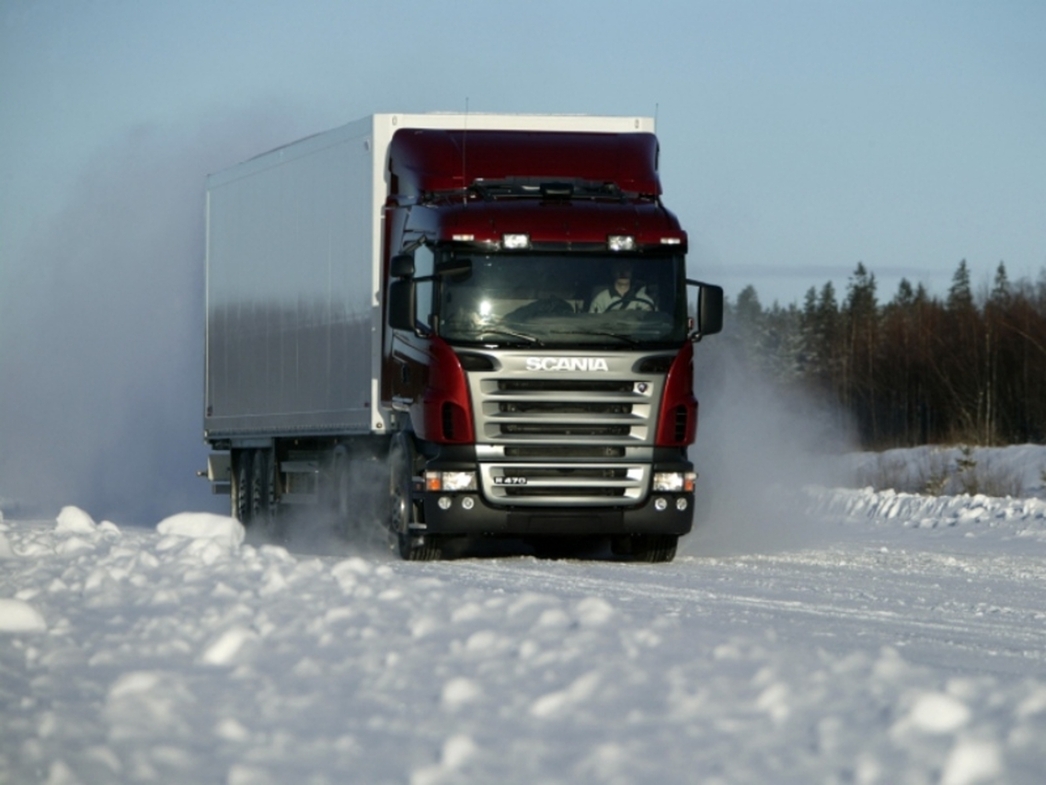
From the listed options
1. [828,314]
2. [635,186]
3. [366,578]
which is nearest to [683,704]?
[366,578]

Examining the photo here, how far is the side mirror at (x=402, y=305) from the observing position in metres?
16.0

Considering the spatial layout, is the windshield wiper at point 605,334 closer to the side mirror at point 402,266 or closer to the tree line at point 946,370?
the side mirror at point 402,266

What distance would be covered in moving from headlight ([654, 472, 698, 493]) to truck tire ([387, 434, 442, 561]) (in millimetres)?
2074

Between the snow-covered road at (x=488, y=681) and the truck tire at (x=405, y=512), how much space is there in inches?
142

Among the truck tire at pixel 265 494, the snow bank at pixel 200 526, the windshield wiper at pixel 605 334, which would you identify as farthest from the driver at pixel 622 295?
the truck tire at pixel 265 494

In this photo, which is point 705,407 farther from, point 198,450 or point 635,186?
point 635,186

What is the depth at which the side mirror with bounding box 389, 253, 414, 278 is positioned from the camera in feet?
53.4

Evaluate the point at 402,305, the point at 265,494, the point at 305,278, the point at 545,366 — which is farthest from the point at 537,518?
the point at 265,494

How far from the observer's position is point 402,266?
53.7 ft

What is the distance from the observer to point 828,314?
13025cm

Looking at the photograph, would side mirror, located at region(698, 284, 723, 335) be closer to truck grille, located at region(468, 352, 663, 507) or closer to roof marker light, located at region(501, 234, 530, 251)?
truck grille, located at region(468, 352, 663, 507)

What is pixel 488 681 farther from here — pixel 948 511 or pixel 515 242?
pixel 948 511

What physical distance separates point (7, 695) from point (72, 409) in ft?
91.2

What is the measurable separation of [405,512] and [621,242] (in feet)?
→ 9.96
